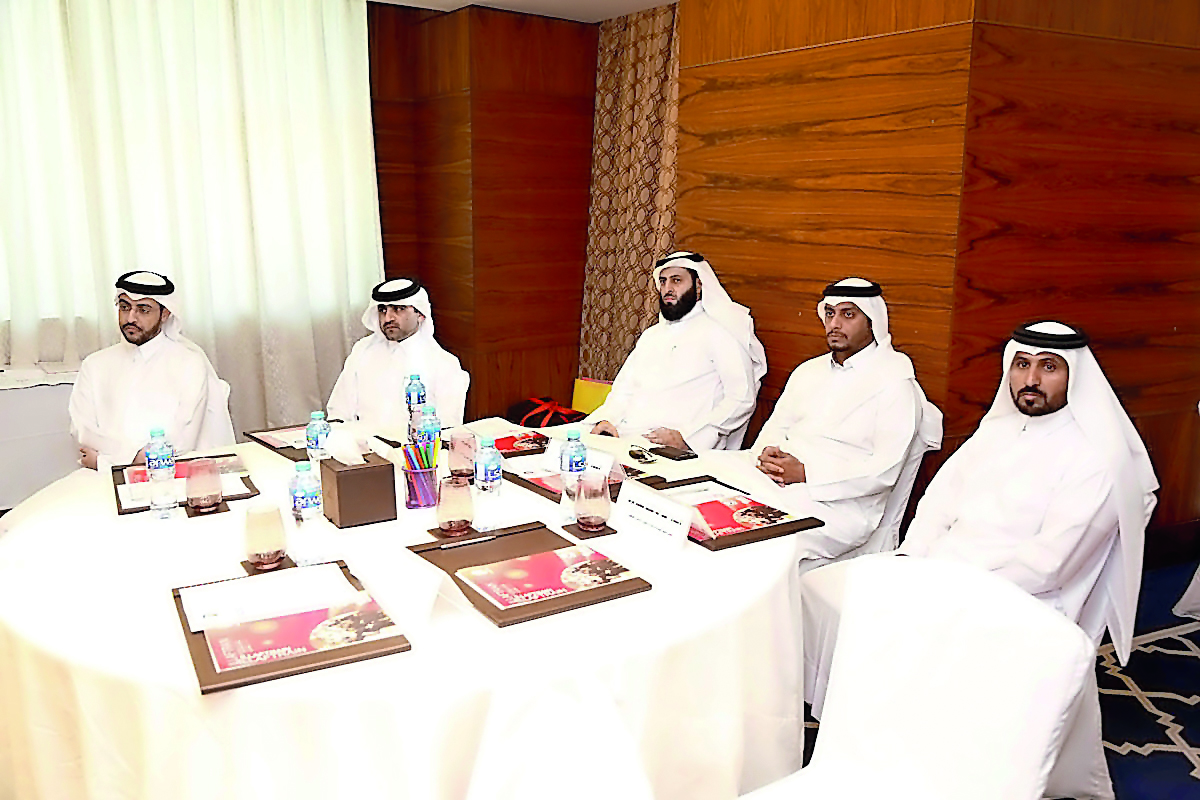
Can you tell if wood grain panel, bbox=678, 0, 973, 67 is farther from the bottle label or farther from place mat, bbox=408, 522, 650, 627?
the bottle label

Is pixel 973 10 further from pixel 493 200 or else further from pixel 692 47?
pixel 493 200

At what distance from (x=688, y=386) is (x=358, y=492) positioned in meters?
2.16

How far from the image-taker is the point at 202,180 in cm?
522

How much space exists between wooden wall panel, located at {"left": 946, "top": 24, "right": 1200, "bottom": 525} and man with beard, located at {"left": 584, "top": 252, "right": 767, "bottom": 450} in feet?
3.04

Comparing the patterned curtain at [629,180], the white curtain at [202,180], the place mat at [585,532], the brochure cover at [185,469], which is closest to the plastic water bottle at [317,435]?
the brochure cover at [185,469]

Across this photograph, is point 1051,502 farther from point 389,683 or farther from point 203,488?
point 203,488

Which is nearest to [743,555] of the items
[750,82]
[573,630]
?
[573,630]

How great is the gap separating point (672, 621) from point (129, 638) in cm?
94

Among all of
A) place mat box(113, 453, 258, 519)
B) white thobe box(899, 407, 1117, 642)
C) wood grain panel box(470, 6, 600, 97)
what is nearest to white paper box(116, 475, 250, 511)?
place mat box(113, 453, 258, 519)

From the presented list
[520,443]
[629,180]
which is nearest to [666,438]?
[520,443]

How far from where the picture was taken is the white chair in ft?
5.19

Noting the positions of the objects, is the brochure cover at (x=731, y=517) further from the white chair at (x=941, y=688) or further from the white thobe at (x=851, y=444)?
the white thobe at (x=851, y=444)

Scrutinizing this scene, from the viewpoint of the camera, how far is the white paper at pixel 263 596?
1.71 metres

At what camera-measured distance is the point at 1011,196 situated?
3.35m
